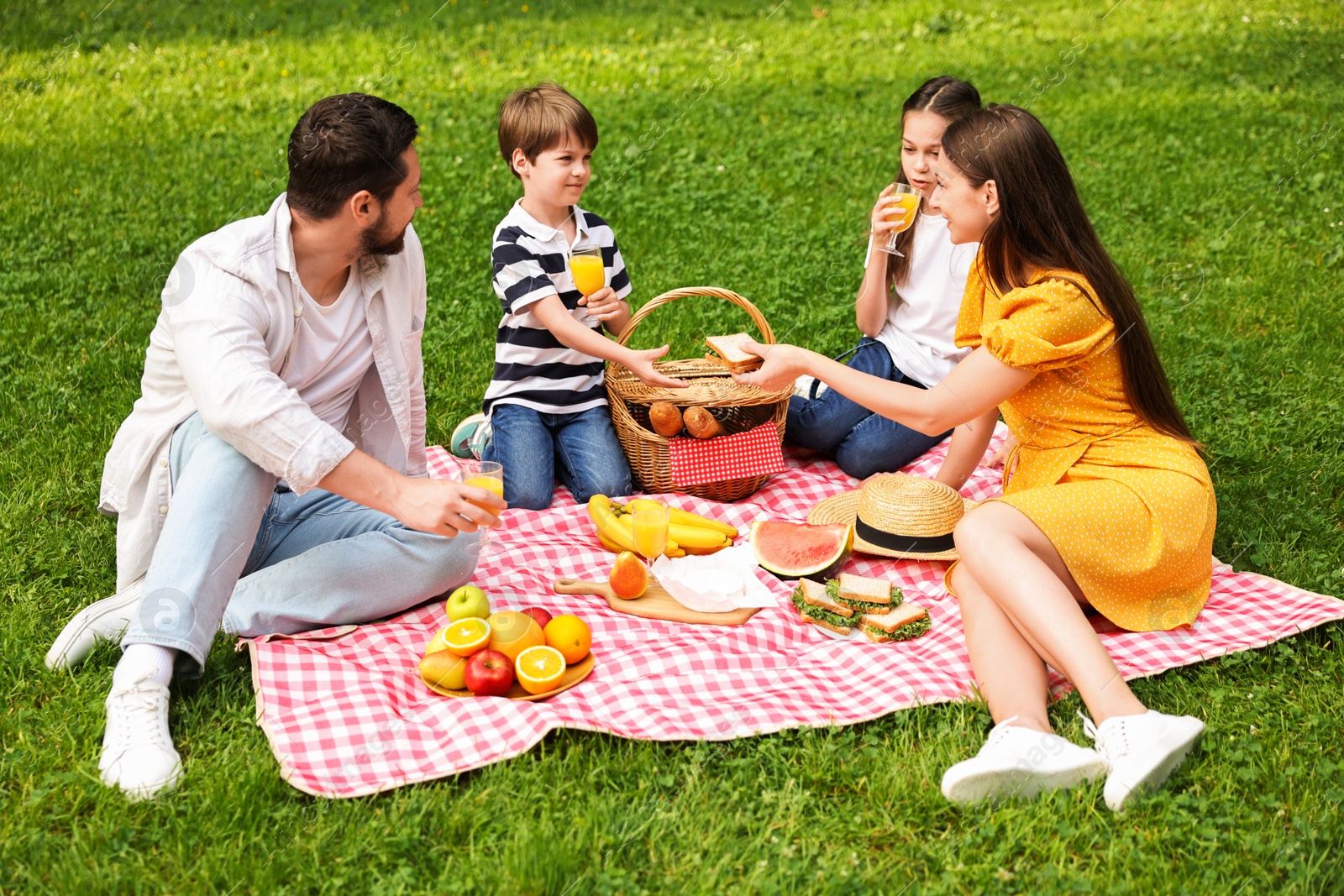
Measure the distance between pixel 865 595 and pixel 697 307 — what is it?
2766 millimetres

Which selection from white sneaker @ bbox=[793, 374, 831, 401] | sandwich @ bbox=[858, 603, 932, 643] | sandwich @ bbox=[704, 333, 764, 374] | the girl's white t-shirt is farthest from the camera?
white sneaker @ bbox=[793, 374, 831, 401]

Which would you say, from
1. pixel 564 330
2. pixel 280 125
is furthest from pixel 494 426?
pixel 280 125

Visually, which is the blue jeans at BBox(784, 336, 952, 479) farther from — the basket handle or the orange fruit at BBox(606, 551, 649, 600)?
the orange fruit at BBox(606, 551, 649, 600)

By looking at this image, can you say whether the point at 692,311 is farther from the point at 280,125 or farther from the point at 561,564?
the point at 280,125

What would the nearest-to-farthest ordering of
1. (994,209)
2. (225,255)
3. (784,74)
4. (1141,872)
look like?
(1141,872), (225,255), (994,209), (784,74)

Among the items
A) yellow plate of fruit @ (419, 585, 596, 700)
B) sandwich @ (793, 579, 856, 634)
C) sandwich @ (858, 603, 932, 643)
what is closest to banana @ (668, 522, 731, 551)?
sandwich @ (793, 579, 856, 634)

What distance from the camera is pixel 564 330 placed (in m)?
4.45

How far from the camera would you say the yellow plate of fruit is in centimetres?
314

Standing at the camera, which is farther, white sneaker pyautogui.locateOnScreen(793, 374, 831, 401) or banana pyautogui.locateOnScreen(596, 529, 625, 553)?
white sneaker pyautogui.locateOnScreen(793, 374, 831, 401)

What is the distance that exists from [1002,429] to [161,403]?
11.2 ft

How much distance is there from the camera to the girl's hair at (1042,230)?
10.8ft

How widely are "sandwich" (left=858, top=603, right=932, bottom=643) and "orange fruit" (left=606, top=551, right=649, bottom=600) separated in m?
0.74

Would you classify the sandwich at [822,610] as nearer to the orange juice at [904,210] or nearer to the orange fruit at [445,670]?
the orange fruit at [445,670]

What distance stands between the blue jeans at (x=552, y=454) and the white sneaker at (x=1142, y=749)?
7.62 ft
